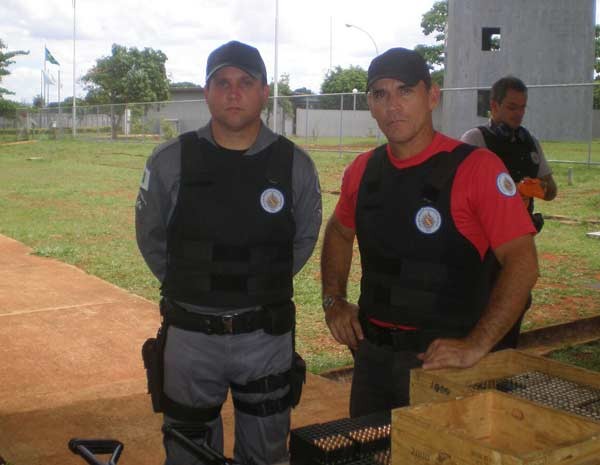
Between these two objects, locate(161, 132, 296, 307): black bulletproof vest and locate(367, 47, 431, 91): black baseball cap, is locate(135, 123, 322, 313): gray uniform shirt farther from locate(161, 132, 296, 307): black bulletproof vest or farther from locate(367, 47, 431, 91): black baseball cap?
locate(367, 47, 431, 91): black baseball cap

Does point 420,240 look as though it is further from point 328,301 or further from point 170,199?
point 170,199

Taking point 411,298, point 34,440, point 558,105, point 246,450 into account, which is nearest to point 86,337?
point 34,440

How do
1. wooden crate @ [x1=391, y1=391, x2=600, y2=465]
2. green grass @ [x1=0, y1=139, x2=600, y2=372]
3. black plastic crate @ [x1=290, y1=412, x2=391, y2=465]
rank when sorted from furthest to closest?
1. green grass @ [x1=0, y1=139, x2=600, y2=372]
2. black plastic crate @ [x1=290, y1=412, x2=391, y2=465]
3. wooden crate @ [x1=391, y1=391, x2=600, y2=465]

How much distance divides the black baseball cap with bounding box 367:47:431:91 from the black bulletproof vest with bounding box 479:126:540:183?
6.83 feet

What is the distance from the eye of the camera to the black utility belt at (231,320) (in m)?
3.13

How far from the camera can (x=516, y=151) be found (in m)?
4.98

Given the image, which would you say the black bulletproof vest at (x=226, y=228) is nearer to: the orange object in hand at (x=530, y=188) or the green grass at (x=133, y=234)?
the orange object in hand at (x=530, y=188)

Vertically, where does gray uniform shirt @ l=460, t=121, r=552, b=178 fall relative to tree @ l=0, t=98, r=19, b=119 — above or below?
below

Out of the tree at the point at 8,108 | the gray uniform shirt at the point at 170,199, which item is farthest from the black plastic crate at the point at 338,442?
the tree at the point at 8,108

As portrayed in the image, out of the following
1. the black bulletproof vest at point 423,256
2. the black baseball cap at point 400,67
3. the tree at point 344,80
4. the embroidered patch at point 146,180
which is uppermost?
the tree at point 344,80

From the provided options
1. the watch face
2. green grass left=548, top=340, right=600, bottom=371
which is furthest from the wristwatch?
green grass left=548, top=340, right=600, bottom=371

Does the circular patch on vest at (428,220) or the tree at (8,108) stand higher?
the tree at (8,108)

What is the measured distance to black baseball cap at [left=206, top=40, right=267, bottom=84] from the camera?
3.21 meters

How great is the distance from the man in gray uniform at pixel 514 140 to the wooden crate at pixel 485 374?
260 cm
